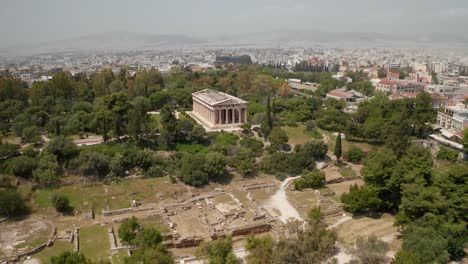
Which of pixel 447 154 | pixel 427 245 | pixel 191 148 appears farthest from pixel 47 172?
pixel 447 154

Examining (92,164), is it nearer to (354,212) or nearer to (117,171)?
(117,171)

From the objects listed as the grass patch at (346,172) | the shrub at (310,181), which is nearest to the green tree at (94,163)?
the shrub at (310,181)

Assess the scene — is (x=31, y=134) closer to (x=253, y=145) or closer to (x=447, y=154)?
(x=253, y=145)

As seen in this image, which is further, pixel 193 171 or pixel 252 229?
pixel 193 171

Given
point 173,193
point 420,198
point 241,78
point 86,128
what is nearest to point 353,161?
point 420,198

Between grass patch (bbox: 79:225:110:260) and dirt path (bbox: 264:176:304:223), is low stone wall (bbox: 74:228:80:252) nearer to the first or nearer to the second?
grass patch (bbox: 79:225:110:260)

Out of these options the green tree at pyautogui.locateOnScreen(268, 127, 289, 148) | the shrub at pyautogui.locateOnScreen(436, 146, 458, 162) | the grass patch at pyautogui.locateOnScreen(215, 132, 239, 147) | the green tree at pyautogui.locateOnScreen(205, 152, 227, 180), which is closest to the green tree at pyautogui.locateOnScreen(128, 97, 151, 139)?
the grass patch at pyautogui.locateOnScreen(215, 132, 239, 147)
